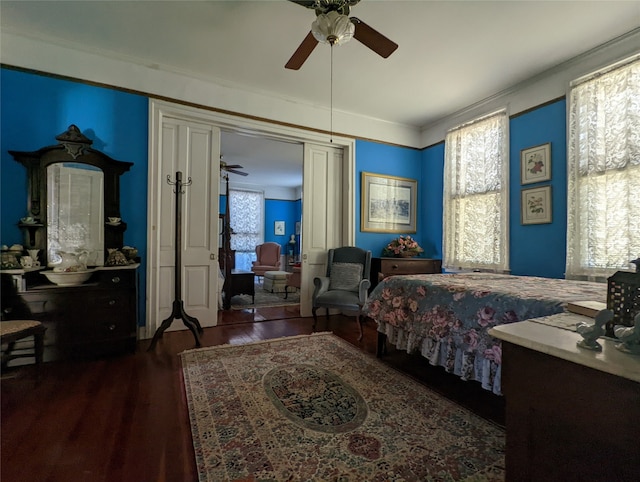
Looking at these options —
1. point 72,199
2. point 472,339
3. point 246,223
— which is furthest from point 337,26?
point 246,223

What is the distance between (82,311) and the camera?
2.53 m

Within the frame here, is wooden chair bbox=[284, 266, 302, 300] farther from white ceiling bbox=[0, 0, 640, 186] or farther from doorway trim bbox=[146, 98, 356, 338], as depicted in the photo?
white ceiling bbox=[0, 0, 640, 186]

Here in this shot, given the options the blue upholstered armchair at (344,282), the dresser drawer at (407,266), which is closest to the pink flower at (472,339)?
the blue upholstered armchair at (344,282)

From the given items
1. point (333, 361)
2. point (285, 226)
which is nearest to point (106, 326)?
point (333, 361)

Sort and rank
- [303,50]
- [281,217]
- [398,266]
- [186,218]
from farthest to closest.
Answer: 1. [281,217]
2. [398,266]
3. [186,218]
4. [303,50]

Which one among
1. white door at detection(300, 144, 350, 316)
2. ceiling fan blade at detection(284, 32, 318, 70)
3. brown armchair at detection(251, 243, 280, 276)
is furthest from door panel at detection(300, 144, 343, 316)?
brown armchair at detection(251, 243, 280, 276)

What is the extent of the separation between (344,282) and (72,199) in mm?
2999

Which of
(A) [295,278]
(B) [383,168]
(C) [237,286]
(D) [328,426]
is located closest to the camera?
(D) [328,426]

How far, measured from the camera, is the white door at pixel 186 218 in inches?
127

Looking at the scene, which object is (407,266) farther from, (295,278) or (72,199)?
(72,199)

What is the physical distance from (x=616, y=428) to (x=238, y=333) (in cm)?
318

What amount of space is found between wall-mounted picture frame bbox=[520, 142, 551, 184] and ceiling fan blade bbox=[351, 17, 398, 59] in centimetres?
220

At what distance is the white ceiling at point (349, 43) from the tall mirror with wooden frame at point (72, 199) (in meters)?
0.93

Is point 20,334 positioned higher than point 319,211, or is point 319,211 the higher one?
point 319,211
